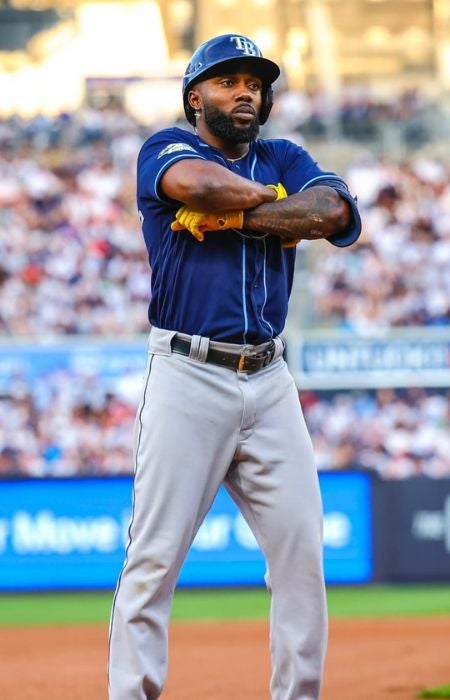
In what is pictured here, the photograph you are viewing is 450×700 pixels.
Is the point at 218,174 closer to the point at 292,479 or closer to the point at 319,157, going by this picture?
the point at 292,479

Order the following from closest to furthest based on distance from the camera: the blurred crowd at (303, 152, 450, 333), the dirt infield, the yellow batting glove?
1. the yellow batting glove
2. the dirt infield
3. the blurred crowd at (303, 152, 450, 333)

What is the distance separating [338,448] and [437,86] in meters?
13.6

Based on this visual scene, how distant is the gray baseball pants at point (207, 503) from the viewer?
3.71 metres

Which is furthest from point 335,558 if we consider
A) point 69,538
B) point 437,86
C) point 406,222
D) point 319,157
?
point 437,86

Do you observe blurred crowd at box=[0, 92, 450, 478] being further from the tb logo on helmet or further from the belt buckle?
the tb logo on helmet

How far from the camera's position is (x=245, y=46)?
378 centimetres

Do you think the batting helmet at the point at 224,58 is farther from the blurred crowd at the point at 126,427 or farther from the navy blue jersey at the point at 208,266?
the blurred crowd at the point at 126,427

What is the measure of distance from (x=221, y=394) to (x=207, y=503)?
342 millimetres

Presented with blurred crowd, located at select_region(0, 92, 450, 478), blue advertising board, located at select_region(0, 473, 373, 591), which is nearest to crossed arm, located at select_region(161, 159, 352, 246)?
blue advertising board, located at select_region(0, 473, 373, 591)

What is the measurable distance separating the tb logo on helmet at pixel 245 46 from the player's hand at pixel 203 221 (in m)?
0.49

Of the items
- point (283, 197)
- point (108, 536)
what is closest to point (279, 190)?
point (283, 197)

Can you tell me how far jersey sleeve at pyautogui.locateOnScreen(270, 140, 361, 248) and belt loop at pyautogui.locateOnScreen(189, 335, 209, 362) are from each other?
503 mm

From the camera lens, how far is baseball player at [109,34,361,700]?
12.1 ft

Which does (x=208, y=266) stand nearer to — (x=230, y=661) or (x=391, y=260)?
(x=230, y=661)
